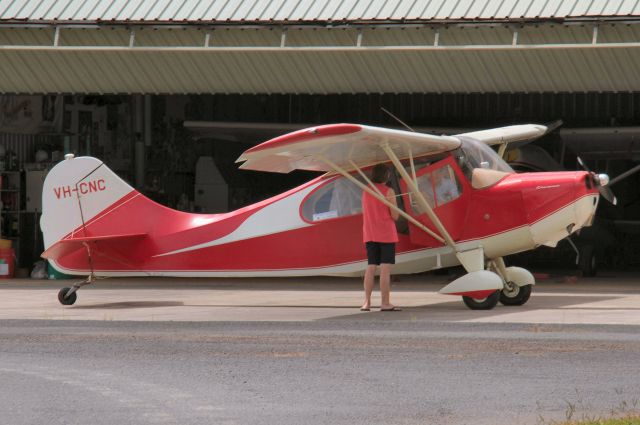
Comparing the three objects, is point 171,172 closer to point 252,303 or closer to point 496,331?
point 252,303

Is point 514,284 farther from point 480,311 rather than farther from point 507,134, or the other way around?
point 507,134

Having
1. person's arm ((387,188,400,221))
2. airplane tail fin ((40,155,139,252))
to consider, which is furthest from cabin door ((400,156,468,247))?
airplane tail fin ((40,155,139,252))

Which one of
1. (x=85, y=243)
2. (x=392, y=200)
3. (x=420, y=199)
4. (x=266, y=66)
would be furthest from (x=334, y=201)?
(x=266, y=66)

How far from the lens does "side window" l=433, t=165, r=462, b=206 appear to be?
50.6 ft

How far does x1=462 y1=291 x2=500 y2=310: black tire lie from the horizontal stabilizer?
4.28 meters

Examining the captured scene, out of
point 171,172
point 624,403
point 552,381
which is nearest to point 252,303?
point 552,381

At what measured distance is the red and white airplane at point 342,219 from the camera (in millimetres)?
14891

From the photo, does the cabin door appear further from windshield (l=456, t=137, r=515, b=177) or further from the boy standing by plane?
the boy standing by plane

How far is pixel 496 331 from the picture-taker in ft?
41.5

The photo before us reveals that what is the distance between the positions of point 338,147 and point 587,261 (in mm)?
10237

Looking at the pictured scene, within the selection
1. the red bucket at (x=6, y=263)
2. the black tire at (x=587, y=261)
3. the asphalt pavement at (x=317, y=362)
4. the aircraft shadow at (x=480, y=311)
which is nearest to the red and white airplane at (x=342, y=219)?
the aircraft shadow at (x=480, y=311)

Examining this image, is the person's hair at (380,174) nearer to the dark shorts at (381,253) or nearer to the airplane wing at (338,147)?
the airplane wing at (338,147)

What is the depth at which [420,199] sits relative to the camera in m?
15.0

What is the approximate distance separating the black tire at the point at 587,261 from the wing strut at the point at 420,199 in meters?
8.86
